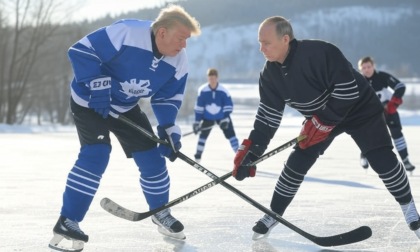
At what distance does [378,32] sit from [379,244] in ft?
438

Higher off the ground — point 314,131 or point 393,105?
point 314,131

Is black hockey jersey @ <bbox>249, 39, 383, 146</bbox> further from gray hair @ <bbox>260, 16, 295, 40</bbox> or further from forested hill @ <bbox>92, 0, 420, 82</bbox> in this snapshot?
forested hill @ <bbox>92, 0, 420, 82</bbox>

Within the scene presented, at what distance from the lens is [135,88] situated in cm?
276

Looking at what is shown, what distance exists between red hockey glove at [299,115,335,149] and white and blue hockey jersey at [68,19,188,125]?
0.63m

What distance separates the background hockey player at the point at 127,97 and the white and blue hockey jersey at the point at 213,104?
490 centimetres

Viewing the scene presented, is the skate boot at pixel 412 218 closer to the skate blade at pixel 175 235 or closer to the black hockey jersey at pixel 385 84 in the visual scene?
the skate blade at pixel 175 235

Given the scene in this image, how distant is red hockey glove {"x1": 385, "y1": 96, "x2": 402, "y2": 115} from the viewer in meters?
5.98

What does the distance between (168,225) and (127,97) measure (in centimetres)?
62

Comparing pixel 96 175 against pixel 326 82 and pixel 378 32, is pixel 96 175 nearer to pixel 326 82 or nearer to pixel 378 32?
pixel 326 82

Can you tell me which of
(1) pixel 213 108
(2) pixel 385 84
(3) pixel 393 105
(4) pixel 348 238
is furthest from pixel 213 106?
(4) pixel 348 238

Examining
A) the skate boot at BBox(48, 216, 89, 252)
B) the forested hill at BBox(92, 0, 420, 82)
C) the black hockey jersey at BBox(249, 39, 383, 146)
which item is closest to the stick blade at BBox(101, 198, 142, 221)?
the skate boot at BBox(48, 216, 89, 252)

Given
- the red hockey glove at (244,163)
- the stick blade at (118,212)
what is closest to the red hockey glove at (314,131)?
the red hockey glove at (244,163)

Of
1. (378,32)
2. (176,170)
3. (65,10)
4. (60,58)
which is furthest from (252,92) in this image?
(176,170)

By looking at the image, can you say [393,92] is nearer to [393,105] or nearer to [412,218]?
[393,105]
